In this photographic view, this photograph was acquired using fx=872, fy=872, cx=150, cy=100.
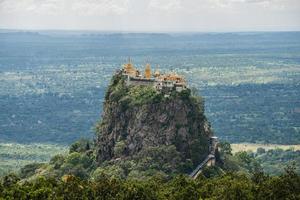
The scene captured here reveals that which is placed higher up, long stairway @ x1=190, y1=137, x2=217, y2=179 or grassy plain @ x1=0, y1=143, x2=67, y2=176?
long stairway @ x1=190, y1=137, x2=217, y2=179

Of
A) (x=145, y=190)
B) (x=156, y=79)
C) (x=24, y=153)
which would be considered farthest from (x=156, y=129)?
(x=24, y=153)

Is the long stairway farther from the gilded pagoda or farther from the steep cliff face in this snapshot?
the gilded pagoda

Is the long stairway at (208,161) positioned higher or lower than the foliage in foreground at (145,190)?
lower

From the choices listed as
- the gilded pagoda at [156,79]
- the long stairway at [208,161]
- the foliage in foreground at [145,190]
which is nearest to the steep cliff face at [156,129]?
the long stairway at [208,161]

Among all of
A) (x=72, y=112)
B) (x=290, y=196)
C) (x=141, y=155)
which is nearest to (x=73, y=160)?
(x=141, y=155)

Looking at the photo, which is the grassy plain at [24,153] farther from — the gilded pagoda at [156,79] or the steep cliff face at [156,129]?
the steep cliff face at [156,129]

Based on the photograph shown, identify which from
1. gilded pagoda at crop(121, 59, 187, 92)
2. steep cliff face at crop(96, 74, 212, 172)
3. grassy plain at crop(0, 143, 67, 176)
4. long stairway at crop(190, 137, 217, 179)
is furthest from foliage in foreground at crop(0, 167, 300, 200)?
grassy plain at crop(0, 143, 67, 176)

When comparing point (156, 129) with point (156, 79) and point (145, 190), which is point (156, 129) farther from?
point (145, 190)

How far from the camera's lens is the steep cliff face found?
73688mm

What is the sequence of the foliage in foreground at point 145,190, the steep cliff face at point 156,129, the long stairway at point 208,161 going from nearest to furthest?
the foliage in foreground at point 145,190, the long stairway at point 208,161, the steep cliff face at point 156,129

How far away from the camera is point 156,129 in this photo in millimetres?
74812

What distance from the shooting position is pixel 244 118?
176m

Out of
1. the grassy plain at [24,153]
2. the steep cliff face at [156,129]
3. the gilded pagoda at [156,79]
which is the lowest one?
the grassy plain at [24,153]

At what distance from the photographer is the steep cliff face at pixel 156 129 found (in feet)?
242
